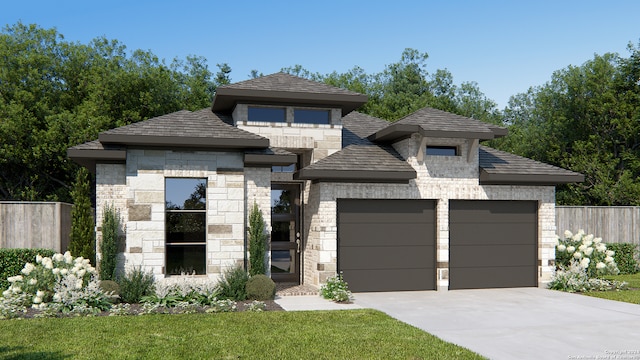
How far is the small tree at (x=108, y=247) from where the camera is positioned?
14.2m

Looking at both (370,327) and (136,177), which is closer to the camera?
(370,327)

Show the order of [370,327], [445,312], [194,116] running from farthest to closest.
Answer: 1. [194,116]
2. [445,312]
3. [370,327]

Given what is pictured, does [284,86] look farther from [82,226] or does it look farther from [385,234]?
[82,226]

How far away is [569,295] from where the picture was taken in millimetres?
15664

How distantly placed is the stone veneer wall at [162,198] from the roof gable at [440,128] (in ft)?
15.5

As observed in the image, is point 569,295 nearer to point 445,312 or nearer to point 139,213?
point 445,312

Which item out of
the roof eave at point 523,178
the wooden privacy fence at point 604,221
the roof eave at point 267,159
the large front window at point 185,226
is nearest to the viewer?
the large front window at point 185,226

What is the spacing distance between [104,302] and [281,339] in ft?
17.3

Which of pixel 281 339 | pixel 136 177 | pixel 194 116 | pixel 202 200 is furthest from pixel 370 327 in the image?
pixel 194 116

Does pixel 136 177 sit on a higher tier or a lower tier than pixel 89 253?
higher

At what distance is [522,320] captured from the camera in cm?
1184

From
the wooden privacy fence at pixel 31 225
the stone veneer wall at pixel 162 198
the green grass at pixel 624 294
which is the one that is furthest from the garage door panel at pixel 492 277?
the wooden privacy fence at pixel 31 225

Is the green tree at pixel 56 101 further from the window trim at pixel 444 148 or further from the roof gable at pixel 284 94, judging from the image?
the window trim at pixel 444 148

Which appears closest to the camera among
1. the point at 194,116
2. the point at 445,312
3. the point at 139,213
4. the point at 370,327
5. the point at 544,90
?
the point at 370,327
